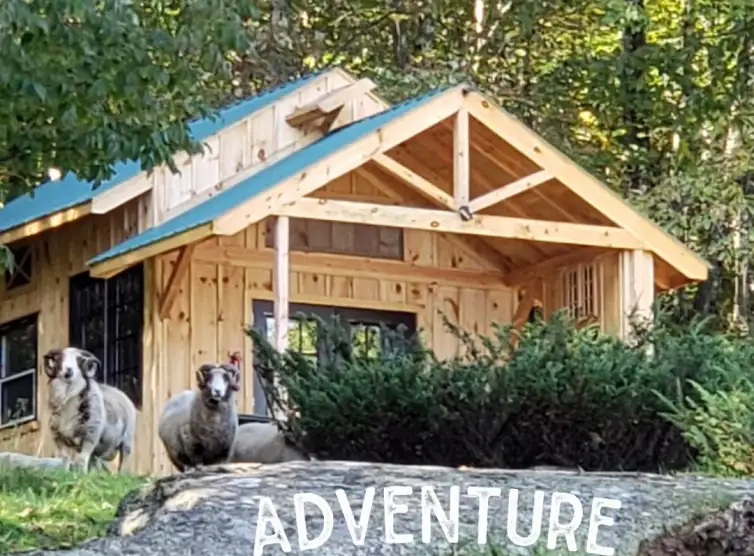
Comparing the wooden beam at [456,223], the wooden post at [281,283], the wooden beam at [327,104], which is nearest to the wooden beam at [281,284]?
the wooden post at [281,283]

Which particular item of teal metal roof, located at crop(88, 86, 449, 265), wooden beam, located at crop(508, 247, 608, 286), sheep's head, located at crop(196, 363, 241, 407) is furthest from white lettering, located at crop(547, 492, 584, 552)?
wooden beam, located at crop(508, 247, 608, 286)

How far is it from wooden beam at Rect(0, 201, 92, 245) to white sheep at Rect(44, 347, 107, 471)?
397 centimetres

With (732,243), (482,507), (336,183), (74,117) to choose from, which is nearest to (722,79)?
(732,243)

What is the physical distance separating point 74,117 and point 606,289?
30.9 ft

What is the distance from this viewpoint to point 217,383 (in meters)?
12.9

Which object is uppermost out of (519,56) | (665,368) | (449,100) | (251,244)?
(519,56)

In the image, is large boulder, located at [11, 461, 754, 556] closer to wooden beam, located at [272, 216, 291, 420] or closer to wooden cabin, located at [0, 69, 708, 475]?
wooden beam, located at [272, 216, 291, 420]

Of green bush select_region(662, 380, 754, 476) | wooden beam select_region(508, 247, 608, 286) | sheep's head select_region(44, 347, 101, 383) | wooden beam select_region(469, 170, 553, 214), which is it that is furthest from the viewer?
wooden beam select_region(508, 247, 608, 286)

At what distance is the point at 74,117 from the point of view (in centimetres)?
1041

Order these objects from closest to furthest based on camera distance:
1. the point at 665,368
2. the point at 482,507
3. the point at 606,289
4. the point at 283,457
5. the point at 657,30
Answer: the point at 482,507 → the point at 665,368 → the point at 283,457 → the point at 606,289 → the point at 657,30

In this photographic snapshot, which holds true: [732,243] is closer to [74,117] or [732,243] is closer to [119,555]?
[74,117]

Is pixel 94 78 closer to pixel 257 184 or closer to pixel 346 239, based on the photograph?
pixel 257 184

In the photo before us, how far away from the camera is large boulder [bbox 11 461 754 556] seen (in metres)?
7.02

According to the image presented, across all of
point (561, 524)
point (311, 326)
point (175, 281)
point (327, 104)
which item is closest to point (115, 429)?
point (175, 281)
